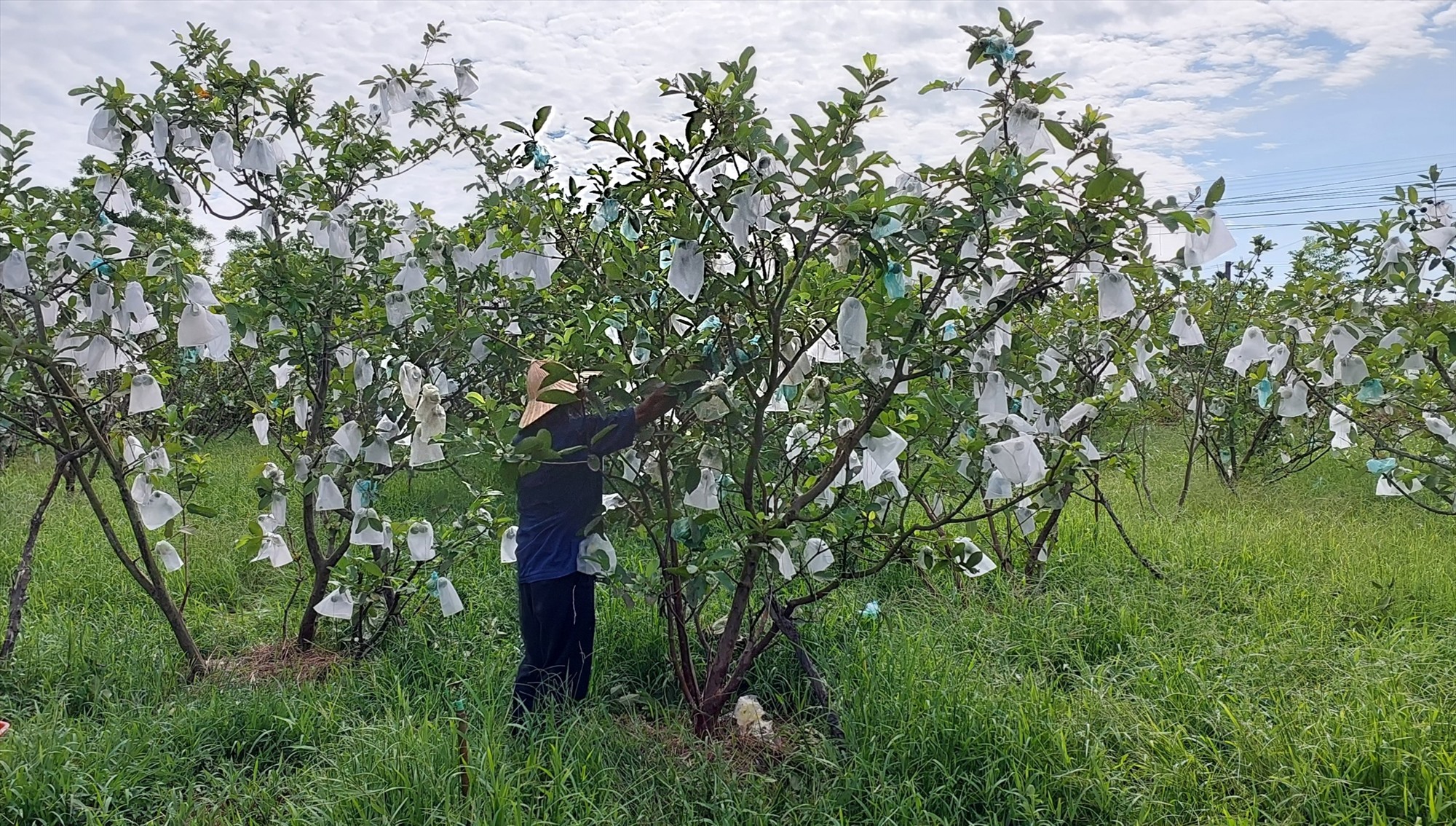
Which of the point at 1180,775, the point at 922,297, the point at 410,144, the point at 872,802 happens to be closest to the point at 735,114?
the point at 922,297

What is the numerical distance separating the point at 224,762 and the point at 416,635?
2.46ft

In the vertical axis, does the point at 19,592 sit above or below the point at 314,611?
above

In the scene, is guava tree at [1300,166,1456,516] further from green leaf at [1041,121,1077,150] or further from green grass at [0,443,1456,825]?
green leaf at [1041,121,1077,150]

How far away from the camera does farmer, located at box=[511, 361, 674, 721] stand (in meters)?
2.04

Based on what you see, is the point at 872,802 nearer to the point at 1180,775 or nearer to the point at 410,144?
the point at 1180,775

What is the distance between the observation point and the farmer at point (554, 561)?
204cm

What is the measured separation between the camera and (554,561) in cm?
220

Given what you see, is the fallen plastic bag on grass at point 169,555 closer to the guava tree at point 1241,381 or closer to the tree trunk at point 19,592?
the tree trunk at point 19,592

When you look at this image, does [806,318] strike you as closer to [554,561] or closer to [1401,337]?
[554,561]

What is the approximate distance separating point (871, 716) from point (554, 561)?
0.86 meters

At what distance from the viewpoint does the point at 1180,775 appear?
196 cm

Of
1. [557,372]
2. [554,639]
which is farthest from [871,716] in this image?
[557,372]

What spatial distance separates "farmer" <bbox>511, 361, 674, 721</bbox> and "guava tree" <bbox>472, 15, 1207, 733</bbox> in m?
0.10

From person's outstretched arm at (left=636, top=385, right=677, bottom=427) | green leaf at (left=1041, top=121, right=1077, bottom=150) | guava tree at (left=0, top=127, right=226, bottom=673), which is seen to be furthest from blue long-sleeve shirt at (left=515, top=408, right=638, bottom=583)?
green leaf at (left=1041, top=121, right=1077, bottom=150)
